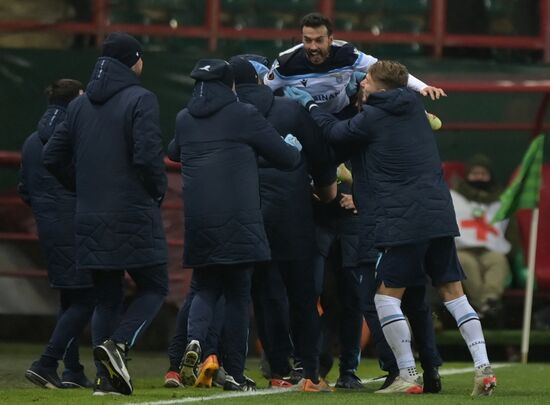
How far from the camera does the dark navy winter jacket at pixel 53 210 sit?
1125 cm

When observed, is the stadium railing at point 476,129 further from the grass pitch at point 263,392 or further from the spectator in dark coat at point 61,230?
the spectator in dark coat at point 61,230

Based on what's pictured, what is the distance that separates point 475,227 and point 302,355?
507 centimetres

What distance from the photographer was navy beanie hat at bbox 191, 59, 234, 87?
10047 millimetres

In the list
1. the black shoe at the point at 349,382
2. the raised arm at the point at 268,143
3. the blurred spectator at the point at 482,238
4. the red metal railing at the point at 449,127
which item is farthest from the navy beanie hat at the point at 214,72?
the blurred spectator at the point at 482,238

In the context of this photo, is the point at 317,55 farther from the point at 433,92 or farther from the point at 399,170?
the point at 399,170

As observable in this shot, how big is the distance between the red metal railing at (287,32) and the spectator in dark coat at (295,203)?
6.14m

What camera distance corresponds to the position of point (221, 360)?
11.2m

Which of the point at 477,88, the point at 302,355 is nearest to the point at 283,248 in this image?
the point at 302,355

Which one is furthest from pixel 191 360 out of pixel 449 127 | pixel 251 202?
pixel 449 127

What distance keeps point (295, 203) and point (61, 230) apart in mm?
1680

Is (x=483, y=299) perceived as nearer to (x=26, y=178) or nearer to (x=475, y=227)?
(x=475, y=227)

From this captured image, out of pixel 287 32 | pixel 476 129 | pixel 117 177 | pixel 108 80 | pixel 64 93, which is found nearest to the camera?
pixel 117 177

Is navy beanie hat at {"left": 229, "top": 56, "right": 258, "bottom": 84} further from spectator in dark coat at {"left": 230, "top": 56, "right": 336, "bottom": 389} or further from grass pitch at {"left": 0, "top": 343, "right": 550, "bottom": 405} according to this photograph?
grass pitch at {"left": 0, "top": 343, "right": 550, "bottom": 405}

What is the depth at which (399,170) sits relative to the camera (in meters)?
9.84
